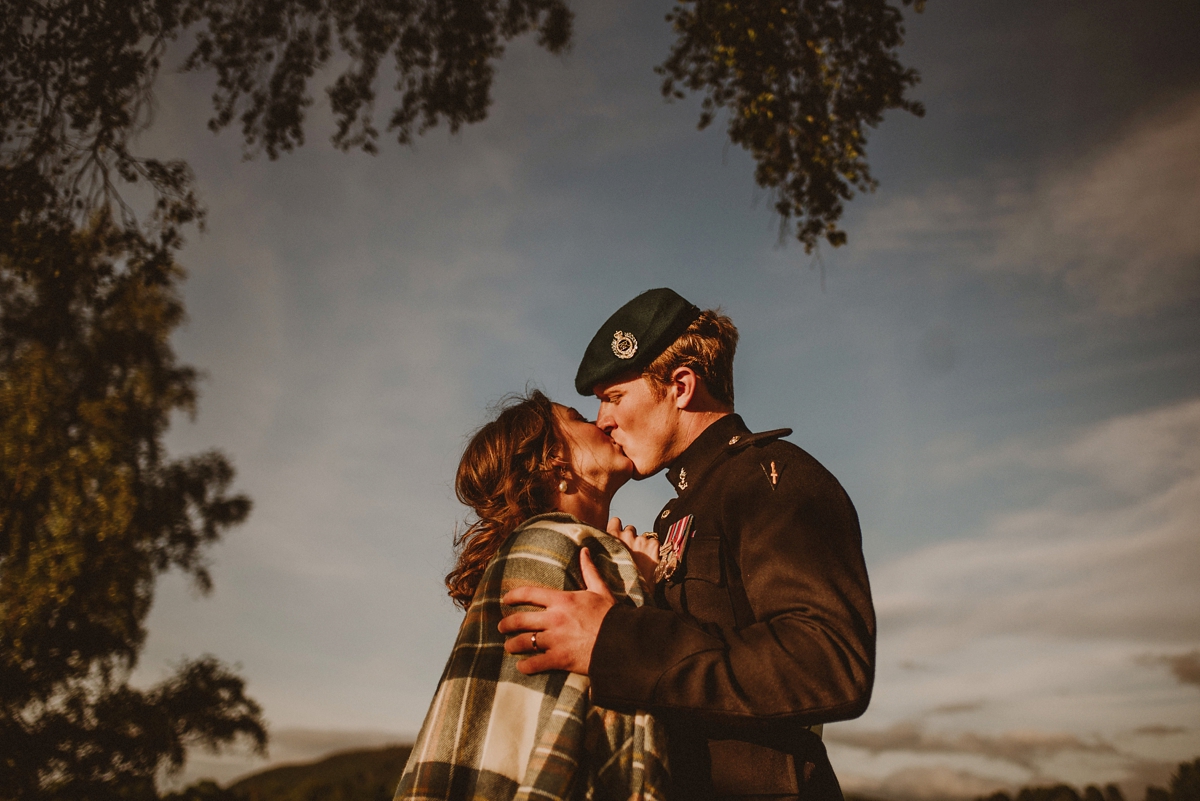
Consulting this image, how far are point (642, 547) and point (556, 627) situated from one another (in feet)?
2.73

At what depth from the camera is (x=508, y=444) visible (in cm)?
288

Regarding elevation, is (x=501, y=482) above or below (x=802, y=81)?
below

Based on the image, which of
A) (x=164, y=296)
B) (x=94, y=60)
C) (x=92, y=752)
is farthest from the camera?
(x=164, y=296)

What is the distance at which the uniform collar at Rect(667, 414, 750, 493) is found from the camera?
106 inches

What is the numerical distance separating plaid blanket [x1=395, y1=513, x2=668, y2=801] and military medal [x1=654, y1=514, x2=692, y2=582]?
358mm

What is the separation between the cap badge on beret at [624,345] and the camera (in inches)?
116

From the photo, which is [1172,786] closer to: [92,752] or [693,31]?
[693,31]

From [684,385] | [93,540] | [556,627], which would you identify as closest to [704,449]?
[684,385]

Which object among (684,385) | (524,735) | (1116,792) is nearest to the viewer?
(524,735)

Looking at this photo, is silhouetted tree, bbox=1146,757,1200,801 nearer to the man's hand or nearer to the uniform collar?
the uniform collar

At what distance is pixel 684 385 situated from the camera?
2.91 metres

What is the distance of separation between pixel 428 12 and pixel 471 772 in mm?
6982

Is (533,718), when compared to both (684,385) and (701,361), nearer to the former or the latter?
(684,385)

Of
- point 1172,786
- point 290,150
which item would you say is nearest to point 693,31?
point 290,150
